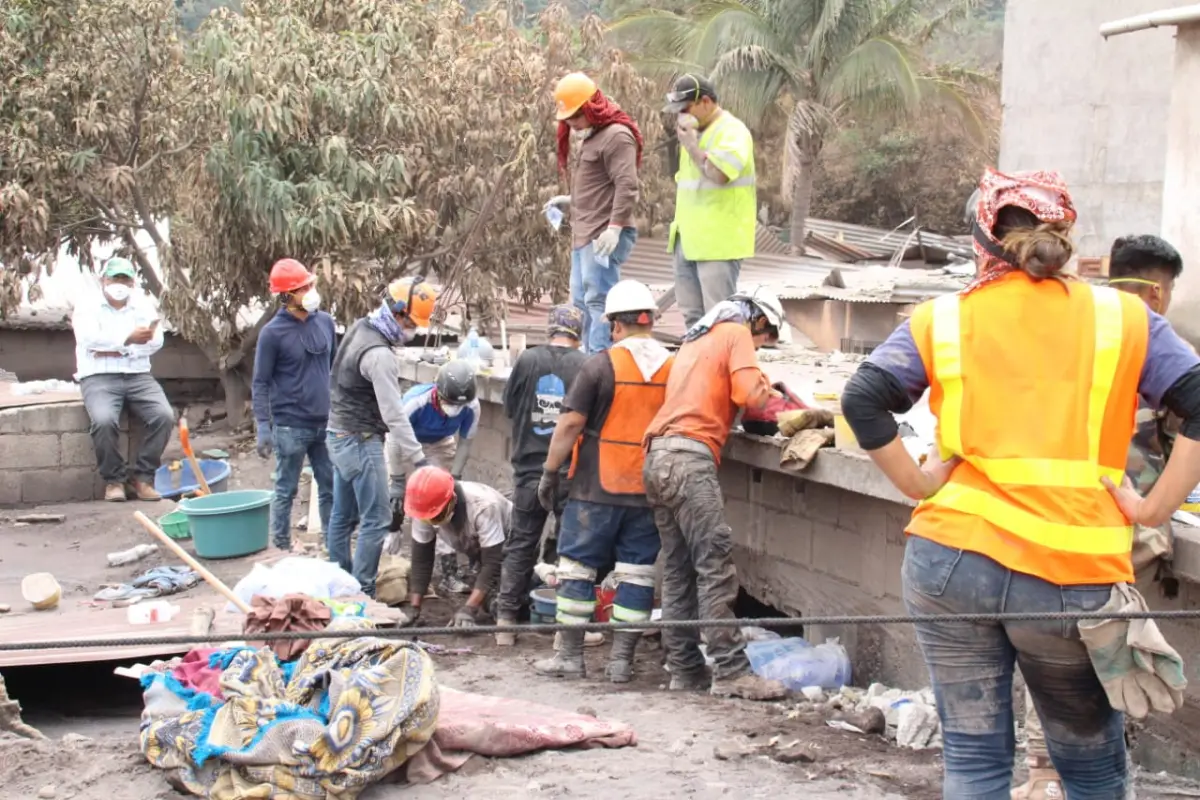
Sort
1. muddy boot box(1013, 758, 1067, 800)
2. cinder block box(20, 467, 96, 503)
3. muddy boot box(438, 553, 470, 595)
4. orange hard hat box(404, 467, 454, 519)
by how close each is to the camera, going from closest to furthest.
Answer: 1. muddy boot box(1013, 758, 1067, 800)
2. orange hard hat box(404, 467, 454, 519)
3. muddy boot box(438, 553, 470, 595)
4. cinder block box(20, 467, 96, 503)

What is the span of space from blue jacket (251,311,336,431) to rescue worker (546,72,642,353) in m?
1.75

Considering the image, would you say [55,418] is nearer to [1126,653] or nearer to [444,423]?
[444,423]

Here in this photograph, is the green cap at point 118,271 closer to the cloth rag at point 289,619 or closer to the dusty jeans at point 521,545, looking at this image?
the dusty jeans at point 521,545

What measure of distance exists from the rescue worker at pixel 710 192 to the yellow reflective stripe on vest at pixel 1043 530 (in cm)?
468

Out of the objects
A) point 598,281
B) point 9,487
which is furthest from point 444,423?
point 9,487

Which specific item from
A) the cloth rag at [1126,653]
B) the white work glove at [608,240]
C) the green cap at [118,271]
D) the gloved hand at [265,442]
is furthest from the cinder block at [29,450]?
the cloth rag at [1126,653]

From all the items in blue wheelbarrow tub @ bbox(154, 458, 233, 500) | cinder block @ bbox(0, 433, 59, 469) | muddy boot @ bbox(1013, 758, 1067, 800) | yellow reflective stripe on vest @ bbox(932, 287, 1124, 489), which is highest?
yellow reflective stripe on vest @ bbox(932, 287, 1124, 489)

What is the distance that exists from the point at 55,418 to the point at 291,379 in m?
3.12

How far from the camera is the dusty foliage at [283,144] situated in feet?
42.0

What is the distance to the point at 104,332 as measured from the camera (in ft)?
34.4

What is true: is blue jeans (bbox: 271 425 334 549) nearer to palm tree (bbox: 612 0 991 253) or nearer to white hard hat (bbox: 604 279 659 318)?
white hard hat (bbox: 604 279 659 318)

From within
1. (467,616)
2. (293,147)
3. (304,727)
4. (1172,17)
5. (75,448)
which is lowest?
(467,616)

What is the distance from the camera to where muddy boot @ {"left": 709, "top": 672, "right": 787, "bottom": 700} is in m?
6.41

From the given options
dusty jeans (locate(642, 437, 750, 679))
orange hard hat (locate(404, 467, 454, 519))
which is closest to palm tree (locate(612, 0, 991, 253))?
orange hard hat (locate(404, 467, 454, 519))
